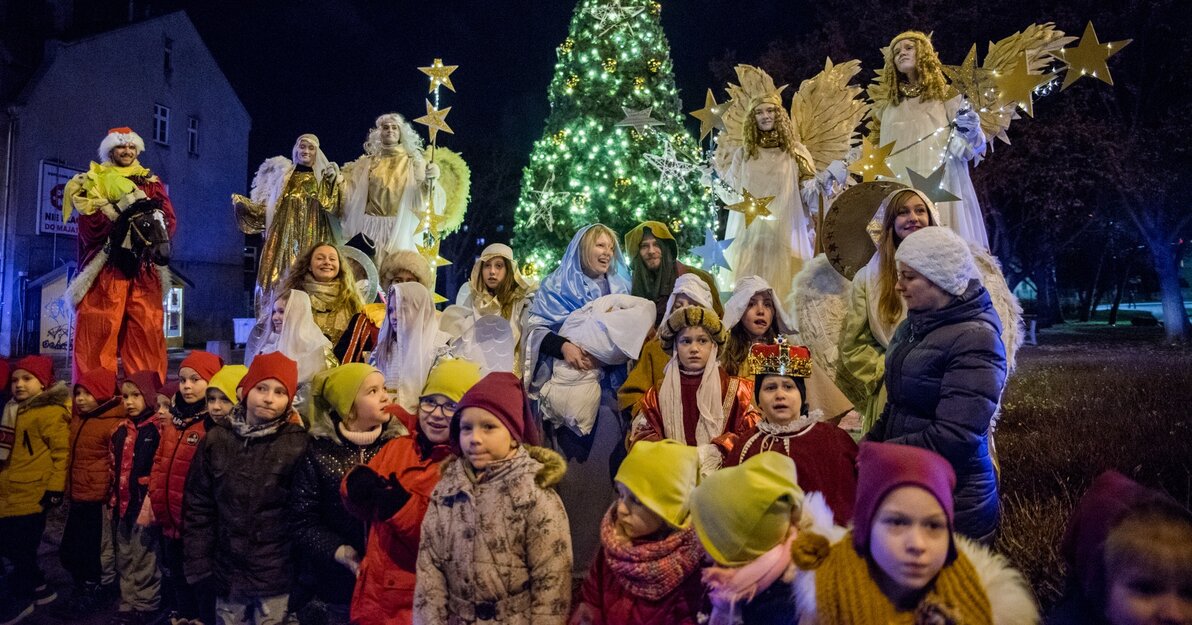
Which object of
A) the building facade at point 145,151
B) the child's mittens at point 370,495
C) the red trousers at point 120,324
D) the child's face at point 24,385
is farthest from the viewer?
the building facade at point 145,151

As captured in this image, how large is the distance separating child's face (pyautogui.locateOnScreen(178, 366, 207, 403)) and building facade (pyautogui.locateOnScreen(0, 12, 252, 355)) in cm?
2015

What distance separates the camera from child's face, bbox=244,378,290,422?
12.4 ft

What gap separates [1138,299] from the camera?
58.4 meters

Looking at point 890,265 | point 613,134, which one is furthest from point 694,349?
point 613,134

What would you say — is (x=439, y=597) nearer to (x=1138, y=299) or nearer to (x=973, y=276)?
(x=973, y=276)

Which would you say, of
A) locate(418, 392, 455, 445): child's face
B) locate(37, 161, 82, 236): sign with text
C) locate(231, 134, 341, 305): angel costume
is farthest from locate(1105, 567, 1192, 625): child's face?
locate(37, 161, 82, 236): sign with text

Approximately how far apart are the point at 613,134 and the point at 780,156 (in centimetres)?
867

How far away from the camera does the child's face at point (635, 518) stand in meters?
2.74

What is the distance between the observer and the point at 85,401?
5113 millimetres

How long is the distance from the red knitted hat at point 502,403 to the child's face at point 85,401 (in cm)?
338

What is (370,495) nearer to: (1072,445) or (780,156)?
(780,156)

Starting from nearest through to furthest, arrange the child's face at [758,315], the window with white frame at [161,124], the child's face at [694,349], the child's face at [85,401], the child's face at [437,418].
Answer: the child's face at [437,418]
the child's face at [694,349]
the child's face at [758,315]
the child's face at [85,401]
the window with white frame at [161,124]

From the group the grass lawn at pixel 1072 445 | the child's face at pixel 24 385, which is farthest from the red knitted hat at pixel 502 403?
the child's face at pixel 24 385

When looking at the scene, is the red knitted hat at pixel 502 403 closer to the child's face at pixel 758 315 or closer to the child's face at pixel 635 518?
the child's face at pixel 635 518
